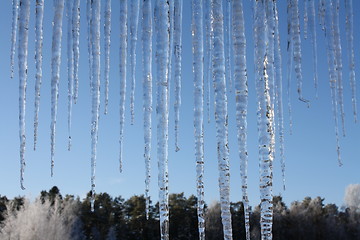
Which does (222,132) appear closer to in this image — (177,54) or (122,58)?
(177,54)

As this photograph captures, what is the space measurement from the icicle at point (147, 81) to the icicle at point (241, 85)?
0.48 m

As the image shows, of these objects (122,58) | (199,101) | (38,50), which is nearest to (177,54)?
(122,58)

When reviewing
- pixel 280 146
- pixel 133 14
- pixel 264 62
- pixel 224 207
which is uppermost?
pixel 133 14

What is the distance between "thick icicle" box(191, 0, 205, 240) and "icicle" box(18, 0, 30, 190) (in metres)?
0.93

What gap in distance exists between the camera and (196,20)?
2850mm

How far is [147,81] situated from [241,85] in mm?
547

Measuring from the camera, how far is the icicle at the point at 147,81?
2.63 metres

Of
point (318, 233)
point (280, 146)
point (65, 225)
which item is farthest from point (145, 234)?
point (280, 146)

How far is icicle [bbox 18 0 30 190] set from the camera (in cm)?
270

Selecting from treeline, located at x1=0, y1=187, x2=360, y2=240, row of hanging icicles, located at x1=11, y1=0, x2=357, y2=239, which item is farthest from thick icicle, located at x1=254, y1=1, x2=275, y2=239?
treeline, located at x1=0, y1=187, x2=360, y2=240

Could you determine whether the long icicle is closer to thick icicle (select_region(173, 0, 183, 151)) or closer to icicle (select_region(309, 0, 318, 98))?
thick icicle (select_region(173, 0, 183, 151))

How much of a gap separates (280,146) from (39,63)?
1.65 metres

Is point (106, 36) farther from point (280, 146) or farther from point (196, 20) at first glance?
point (280, 146)

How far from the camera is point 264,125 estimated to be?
2346 mm
